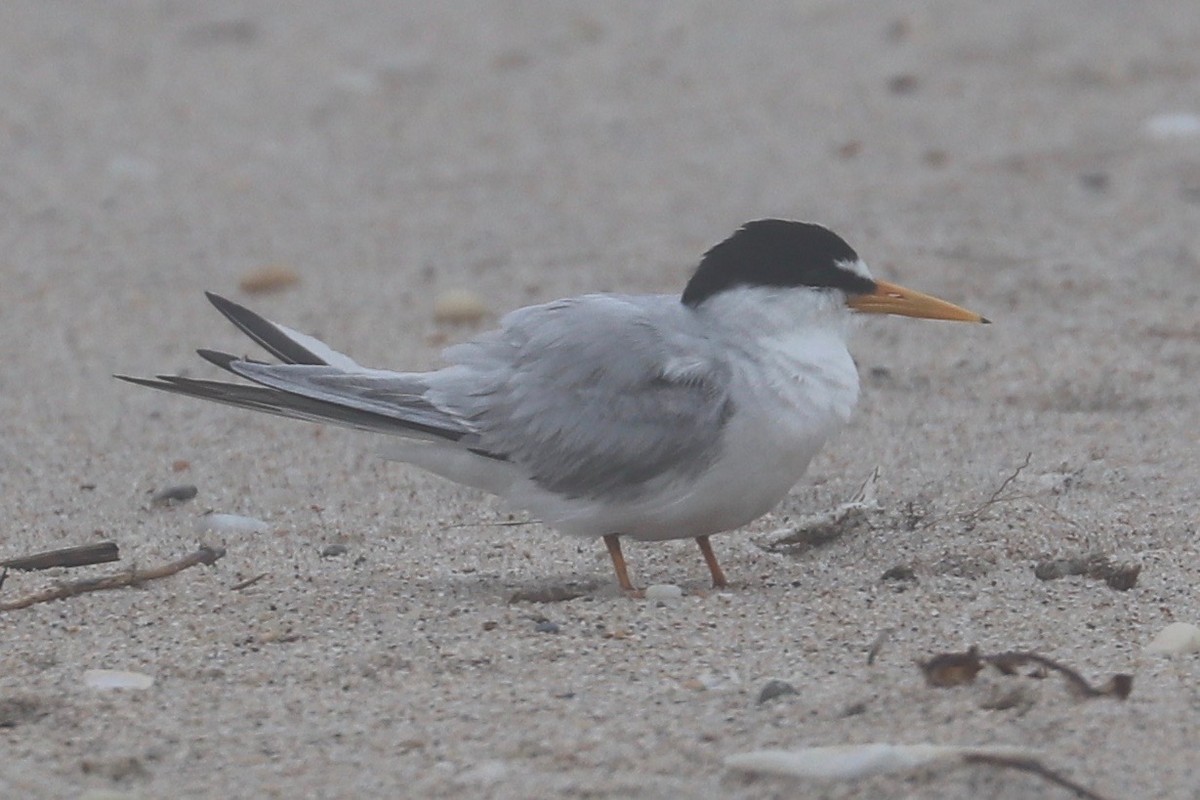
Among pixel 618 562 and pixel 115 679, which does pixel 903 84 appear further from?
pixel 115 679

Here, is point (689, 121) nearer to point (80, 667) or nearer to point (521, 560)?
point (521, 560)

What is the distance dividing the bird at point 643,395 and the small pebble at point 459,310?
193 centimetres

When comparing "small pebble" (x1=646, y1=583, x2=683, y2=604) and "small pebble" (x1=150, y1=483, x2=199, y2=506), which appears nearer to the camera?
"small pebble" (x1=646, y1=583, x2=683, y2=604)

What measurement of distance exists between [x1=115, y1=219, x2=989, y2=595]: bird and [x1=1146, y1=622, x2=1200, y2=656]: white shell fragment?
73 cm

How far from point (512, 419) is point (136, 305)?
2.76 m

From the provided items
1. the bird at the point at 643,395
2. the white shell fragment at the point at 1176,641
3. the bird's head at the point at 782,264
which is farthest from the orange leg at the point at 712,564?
the white shell fragment at the point at 1176,641

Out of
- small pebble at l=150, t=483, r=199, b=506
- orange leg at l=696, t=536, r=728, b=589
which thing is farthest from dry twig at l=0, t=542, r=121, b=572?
orange leg at l=696, t=536, r=728, b=589

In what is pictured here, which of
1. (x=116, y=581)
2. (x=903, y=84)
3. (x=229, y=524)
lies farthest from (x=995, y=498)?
(x=903, y=84)

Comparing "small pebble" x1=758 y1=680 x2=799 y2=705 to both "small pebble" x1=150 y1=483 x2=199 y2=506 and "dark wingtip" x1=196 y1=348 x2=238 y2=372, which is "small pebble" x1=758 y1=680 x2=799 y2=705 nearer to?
"dark wingtip" x1=196 y1=348 x2=238 y2=372

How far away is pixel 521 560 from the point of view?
4.11 meters

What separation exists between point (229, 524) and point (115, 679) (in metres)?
1.03

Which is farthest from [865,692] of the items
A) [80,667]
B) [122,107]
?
[122,107]

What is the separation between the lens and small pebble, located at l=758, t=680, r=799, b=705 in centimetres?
306

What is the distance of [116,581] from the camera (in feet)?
12.3
